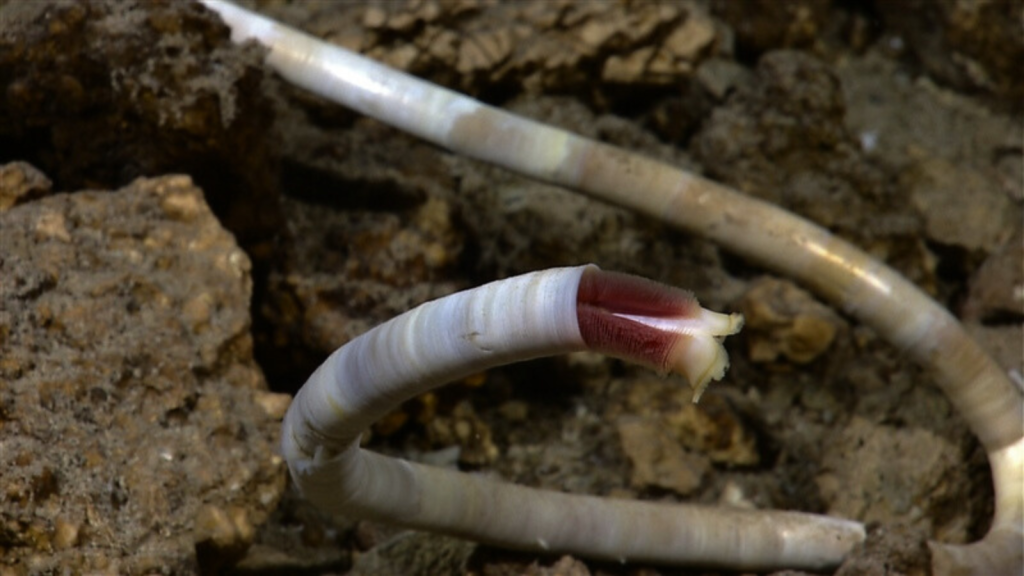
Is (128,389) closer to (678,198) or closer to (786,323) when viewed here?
(678,198)

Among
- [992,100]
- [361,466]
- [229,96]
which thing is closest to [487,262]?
[229,96]

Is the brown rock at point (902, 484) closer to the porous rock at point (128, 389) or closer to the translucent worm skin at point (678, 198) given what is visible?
the translucent worm skin at point (678, 198)

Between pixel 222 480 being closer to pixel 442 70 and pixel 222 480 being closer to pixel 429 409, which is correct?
pixel 429 409

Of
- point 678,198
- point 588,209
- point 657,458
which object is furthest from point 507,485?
point 588,209

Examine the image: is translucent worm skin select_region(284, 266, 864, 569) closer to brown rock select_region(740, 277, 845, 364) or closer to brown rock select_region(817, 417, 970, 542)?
brown rock select_region(817, 417, 970, 542)

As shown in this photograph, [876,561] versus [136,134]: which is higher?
[136,134]

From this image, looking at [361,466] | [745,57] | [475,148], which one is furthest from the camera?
[745,57]
